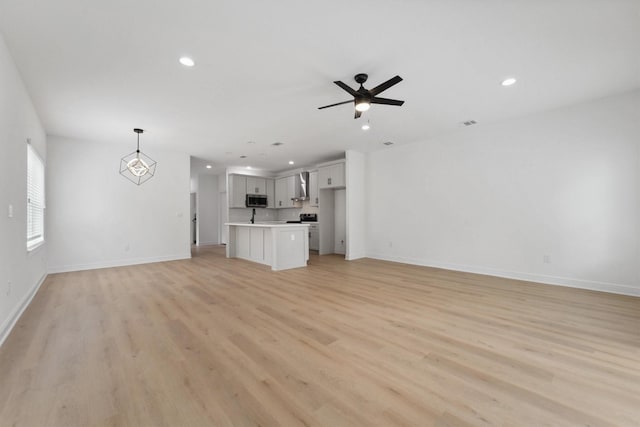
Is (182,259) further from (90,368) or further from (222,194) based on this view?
(90,368)

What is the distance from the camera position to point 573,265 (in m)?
4.01

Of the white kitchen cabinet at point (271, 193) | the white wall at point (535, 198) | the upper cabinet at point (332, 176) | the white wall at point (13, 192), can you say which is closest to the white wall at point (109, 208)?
the white wall at point (13, 192)

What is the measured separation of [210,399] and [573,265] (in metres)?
5.15

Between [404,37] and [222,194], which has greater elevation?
[404,37]

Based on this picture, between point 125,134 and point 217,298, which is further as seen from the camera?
point 125,134

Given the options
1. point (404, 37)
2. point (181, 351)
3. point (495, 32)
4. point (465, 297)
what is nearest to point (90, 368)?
point (181, 351)

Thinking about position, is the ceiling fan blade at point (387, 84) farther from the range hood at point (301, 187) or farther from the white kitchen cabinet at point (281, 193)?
the white kitchen cabinet at point (281, 193)

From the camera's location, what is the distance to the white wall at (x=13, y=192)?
2447 millimetres

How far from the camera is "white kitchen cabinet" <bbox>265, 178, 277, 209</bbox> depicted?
9.28 m

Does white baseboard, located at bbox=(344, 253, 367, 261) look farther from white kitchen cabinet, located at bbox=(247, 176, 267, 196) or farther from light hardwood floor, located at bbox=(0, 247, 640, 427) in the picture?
white kitchen cabinet, located at bbox=(247, 176, 267, 196)

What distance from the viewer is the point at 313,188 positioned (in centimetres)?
814

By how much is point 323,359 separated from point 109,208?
20.0 feet

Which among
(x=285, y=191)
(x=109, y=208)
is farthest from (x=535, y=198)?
(x=109, y=208)

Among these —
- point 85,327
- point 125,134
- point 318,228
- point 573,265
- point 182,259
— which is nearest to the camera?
point 85,327
